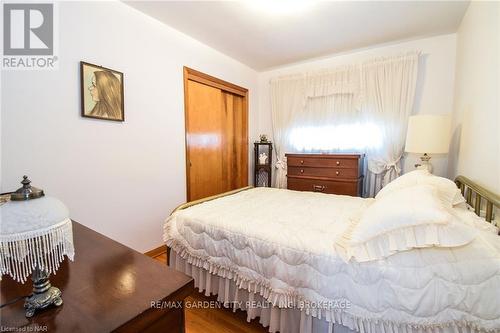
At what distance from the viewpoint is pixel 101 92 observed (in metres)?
2.02

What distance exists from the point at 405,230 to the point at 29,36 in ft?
8.93

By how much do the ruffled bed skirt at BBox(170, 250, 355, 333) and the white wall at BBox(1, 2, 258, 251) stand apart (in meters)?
0.96

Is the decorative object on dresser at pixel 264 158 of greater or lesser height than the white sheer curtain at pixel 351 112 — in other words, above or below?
below

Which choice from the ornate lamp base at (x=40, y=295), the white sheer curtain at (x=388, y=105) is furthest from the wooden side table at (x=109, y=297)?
the white sheer curtain at (x=388, y=105)

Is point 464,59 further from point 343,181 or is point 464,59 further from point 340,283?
point 340,283

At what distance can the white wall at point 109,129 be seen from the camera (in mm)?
1649

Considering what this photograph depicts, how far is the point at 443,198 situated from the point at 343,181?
1.68 m

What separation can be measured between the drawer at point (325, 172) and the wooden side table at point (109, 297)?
8.85 feet

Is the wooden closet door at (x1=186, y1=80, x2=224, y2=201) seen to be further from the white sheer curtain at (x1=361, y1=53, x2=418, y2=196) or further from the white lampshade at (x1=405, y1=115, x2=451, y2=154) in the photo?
the white lampshade at (x1=405, y1=115, x2=451, y2=154)

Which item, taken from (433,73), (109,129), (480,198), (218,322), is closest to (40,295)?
(218,322)

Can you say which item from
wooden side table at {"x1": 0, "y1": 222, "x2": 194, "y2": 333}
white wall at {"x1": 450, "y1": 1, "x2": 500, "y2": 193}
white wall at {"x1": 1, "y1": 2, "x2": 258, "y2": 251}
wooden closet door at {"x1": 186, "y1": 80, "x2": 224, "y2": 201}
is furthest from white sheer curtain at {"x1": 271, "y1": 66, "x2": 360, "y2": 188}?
wooden side table at {"x1": 0, "y1": 222, "x2": 194, "y2": 333}

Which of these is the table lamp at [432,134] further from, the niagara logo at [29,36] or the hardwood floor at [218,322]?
the niagara logo at [29,36]

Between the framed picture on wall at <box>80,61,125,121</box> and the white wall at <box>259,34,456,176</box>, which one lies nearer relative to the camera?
the framed picture on wall at <box>80,61,125,121</box>

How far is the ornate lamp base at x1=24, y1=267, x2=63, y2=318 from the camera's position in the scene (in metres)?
0.59
